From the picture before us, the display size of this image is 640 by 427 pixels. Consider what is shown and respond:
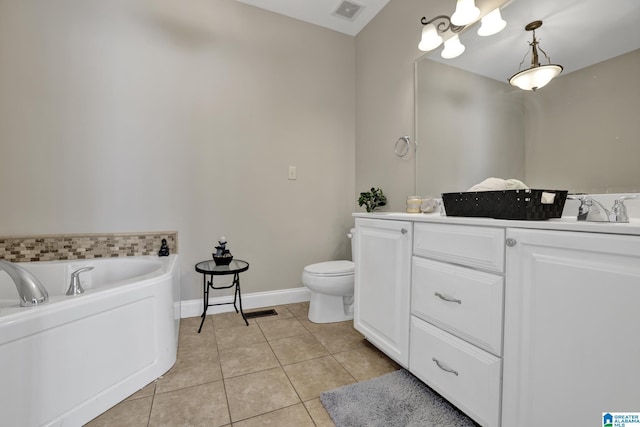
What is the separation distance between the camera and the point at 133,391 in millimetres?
1299

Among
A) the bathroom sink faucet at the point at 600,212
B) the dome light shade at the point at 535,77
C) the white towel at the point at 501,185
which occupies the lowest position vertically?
the bathroom sink faucet at the point at 600,212

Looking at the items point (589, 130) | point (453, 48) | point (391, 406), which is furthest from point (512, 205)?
point (453, 48)

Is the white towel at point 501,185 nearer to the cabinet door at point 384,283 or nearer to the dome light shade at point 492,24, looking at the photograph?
the cabinet door at point 384,283

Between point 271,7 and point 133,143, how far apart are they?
1.60 metres

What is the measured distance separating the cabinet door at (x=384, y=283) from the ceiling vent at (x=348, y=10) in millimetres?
1832

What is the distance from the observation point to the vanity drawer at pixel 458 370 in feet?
3.15

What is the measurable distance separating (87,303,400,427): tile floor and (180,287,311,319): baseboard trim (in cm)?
12

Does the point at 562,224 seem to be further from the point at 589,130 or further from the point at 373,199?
the point at 373,199

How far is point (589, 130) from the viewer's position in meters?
1.10

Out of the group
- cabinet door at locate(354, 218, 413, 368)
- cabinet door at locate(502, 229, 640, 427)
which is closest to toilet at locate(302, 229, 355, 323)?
cabinet door at locate(354, 218, 413, 368)

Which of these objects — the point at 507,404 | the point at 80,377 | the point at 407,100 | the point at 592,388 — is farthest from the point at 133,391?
the point at 407,100

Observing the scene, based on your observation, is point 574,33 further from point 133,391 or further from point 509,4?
point 133,391

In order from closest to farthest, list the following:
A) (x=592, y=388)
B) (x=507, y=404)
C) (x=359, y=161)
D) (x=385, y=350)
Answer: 1. (x=592, y=388)
2. (x=507, y=404)
3. (x=385, y=350)
4. (x=359, y=161)

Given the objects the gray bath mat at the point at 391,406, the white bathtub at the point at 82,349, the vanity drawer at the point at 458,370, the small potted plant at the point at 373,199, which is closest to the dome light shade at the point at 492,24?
the small potted plant at the point at 373,199
